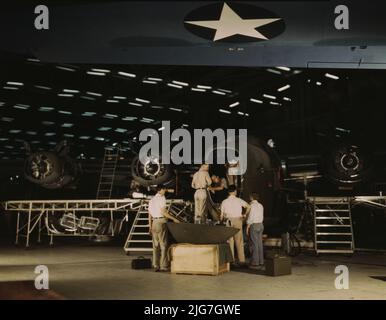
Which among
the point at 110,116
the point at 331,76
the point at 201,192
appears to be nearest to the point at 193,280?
the point at 201,192

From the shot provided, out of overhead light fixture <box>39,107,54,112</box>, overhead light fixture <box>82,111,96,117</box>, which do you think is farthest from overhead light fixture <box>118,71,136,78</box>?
overhead light fixture <box>82,111,96,117</box>

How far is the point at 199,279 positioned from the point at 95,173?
11.1 m

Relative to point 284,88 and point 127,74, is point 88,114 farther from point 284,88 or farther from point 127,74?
point 284,88

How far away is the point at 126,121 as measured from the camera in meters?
29.7

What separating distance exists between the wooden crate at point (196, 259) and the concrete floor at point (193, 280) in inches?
9.2

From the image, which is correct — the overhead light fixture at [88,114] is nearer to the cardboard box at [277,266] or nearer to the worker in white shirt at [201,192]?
the worker in white shirt at [201,192]

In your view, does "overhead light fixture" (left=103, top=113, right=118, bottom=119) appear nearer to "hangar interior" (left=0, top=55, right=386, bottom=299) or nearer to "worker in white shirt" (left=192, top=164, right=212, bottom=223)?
"hangar interior" (left=0, top=55, right=386, bottom=299)

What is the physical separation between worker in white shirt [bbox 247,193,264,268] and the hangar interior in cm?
66

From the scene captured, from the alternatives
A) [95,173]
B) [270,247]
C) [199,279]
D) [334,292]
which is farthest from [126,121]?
[334,292]

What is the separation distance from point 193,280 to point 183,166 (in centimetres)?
780

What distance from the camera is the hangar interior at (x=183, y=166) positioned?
1026 cm

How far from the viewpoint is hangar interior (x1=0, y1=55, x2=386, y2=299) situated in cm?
1026
